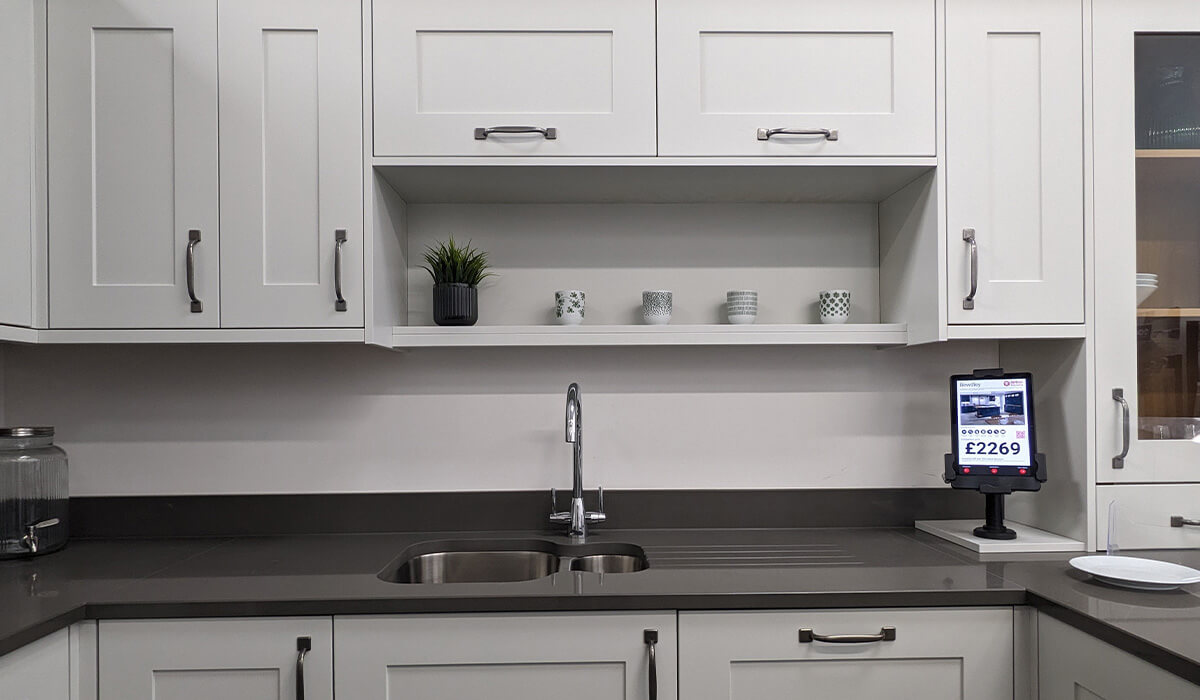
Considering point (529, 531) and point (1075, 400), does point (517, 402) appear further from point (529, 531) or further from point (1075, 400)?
point (1075, 400)

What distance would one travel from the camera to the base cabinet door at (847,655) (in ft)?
5.16

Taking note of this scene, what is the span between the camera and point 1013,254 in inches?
74.0

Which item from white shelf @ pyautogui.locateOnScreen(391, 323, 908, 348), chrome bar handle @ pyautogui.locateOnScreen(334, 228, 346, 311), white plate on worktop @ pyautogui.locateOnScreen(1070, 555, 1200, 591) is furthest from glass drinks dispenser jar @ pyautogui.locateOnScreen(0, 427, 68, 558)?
white plate on worktop @ pyautogui.locateOnScreen(1070, 555, 1200, 591)

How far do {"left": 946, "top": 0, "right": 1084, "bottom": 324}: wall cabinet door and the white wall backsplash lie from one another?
376 millimetres

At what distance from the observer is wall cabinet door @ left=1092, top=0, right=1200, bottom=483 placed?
1.86 metres

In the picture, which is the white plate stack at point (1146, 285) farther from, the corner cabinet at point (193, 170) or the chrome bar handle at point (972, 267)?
the corner cabinet at point (193, 170)

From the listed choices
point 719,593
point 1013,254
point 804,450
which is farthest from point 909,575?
point 1013,254

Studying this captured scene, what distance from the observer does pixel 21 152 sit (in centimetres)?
177

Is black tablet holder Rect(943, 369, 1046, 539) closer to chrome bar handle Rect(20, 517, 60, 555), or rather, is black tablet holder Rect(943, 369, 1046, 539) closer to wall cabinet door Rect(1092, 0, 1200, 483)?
wall cabinet door Rect(1092, 0, 1200, 483)

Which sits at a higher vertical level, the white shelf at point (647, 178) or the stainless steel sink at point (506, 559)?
the white shelf at point (647, 178)

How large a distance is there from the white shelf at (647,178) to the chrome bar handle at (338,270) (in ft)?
0.58

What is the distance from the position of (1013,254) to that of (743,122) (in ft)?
2.26

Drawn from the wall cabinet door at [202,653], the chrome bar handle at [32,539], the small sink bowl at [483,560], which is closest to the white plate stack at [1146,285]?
the small sink bowl at [483,560]

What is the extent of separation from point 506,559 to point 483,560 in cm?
6
